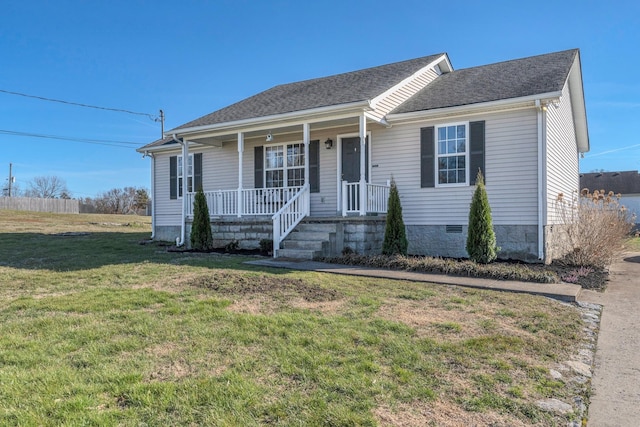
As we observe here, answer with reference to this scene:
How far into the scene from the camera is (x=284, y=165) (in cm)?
1252

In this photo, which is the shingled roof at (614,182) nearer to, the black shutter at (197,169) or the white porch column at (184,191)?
the black shutter at (197,169)

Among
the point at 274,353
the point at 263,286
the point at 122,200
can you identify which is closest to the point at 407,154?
the point at 263,286

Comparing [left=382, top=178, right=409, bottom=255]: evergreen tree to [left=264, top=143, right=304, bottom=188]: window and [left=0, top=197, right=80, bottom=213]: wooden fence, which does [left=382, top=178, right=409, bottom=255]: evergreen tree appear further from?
[left=0, top=197, right=80, bottom=213]: wooden fence

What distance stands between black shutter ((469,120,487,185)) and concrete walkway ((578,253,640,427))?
363 centimetres

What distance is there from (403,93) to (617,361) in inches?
346

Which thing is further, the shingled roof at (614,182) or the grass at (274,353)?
the shingled roof at (614,182)

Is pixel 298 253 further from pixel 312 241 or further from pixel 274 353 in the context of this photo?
pixel 274 353

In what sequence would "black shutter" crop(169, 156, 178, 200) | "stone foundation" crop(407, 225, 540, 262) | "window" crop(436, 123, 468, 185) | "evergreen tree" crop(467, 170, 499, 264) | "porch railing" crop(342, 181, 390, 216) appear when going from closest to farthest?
"evergreen tree" crop(467, 170, 499, 264), "stone foundation" crop(407, 225, 540, 262), "window" crop(436, 123, 468, 185), "porch railing" crop(342, 181, 390, 216), "black shutter" crop(169, 156, 178, 200)

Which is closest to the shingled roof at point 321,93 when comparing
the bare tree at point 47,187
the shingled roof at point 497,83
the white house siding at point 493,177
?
the shingled roof at point 497,83

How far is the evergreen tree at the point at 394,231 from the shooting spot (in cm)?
899

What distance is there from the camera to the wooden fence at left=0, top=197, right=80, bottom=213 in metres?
32.2

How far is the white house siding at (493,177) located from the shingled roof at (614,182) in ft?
95.4

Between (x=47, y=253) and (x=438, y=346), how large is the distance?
31.1 feet

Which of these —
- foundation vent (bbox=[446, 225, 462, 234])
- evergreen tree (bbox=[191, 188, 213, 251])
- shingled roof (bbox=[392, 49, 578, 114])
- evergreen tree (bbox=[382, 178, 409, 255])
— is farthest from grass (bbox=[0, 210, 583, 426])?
shingled roof (bbox=[392, 49, 578, 114])
